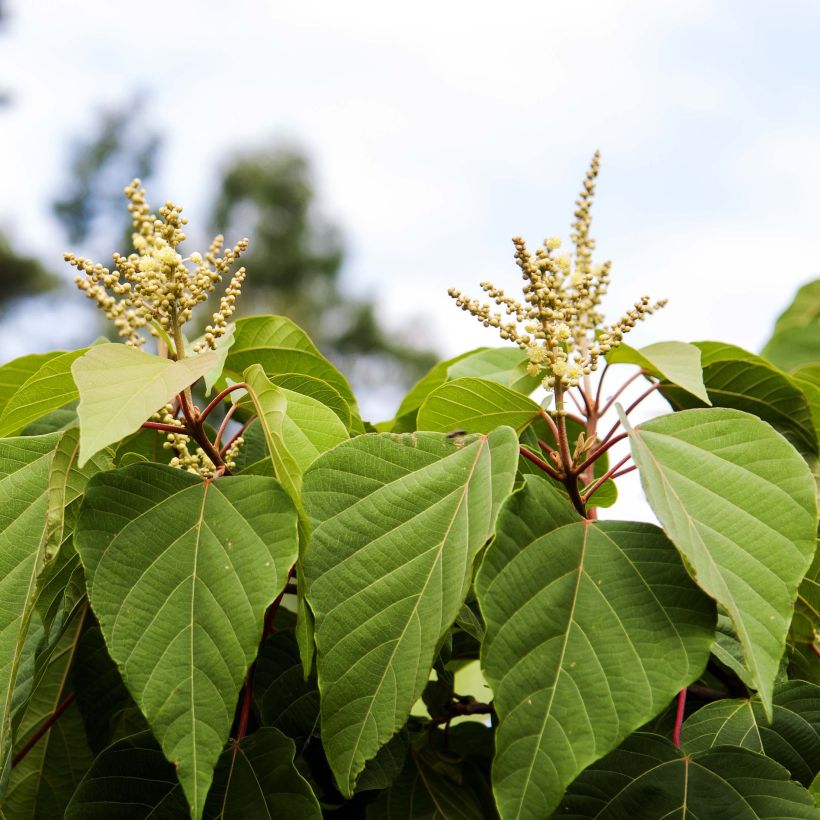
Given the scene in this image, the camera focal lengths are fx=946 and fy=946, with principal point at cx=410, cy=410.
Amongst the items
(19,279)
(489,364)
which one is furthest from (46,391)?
(19,279)

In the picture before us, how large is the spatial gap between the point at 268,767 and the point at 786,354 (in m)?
1.54

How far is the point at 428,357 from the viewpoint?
25.8 metres

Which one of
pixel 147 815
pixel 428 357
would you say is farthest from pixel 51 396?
pixel 428 357

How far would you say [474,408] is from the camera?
48.3 inches

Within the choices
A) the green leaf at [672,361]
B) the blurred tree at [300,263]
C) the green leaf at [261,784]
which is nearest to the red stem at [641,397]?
the green leaf at [672,361]

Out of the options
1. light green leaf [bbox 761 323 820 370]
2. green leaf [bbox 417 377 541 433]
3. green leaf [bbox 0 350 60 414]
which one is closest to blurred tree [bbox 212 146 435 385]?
light green leaf [bbox 761 323 820 370]

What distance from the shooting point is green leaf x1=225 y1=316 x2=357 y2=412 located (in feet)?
4.76

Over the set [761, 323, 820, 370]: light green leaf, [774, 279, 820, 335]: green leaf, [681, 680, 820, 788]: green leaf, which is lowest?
[681, 680, 820, 788]: green leaf

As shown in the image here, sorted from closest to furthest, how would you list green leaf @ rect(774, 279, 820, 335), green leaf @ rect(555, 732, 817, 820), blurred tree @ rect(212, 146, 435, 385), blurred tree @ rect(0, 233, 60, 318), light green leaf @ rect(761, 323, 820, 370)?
green leaf @ rect(555, 732, 817, 820) < light green leaf @ rect(761, 323, 820, 370) < green leaf @ rect(774, 279, 820, 335) < blurred tree @ rect(0, 233, 60, 318) < blurred tree @ rect(212, 146, 435, 385)

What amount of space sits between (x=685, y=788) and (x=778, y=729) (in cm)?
19

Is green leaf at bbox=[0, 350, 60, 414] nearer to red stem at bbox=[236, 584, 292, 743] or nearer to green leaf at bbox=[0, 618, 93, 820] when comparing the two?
green leaf at bbox=[0, 618, 93, 820]

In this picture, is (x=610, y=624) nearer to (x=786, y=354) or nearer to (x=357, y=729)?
(x=357, y=729)

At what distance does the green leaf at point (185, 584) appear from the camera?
2.85ft

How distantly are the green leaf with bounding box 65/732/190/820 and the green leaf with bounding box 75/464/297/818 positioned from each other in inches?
6.5
